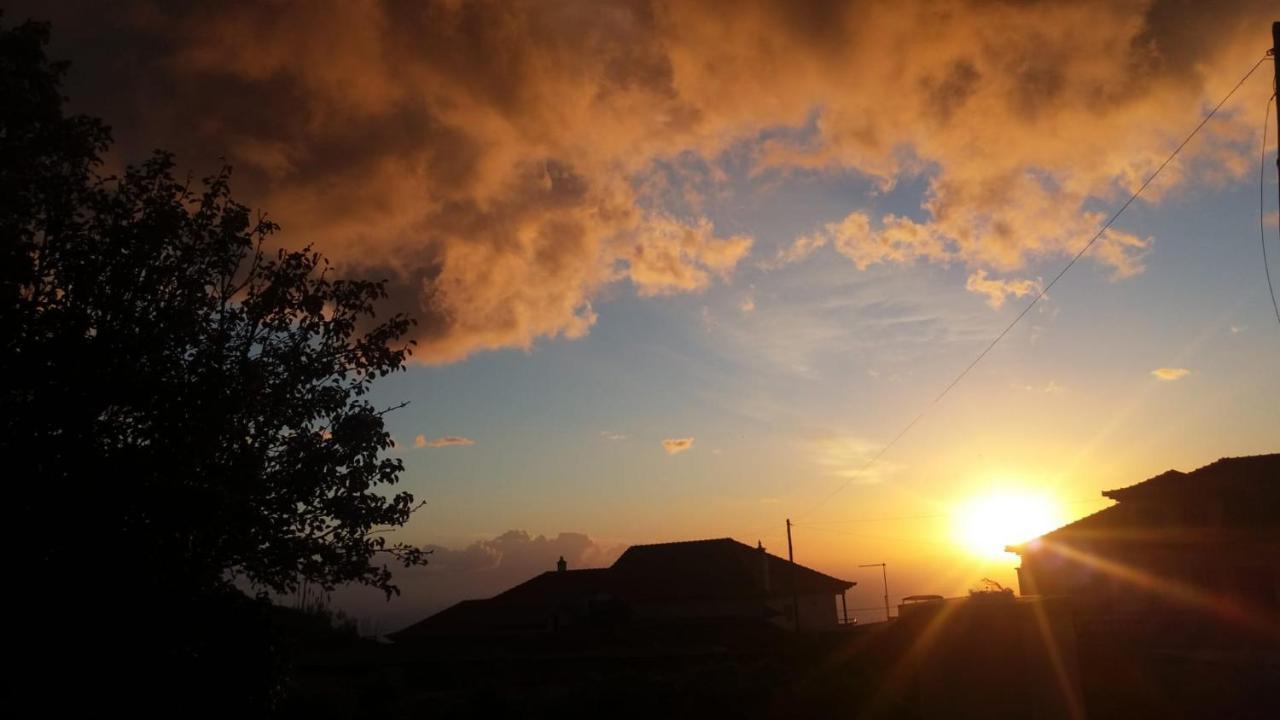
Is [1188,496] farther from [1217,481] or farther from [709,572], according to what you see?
[709,572]

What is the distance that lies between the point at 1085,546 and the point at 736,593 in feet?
65.9

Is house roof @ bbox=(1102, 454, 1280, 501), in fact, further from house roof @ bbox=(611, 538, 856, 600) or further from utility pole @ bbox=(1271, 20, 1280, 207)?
utility pole @ bbox=(1271, 20, 1280, 207)

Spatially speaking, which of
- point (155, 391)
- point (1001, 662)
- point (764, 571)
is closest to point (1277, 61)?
point (1001, 662)

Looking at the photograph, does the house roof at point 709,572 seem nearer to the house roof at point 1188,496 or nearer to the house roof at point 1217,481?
the house roof at point 1188,496

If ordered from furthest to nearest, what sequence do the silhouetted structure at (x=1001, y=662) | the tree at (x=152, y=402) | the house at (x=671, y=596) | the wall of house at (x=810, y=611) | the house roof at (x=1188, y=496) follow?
the wall of house at (x=810, y=611) < the house at (x=671, y=596) < the house roof at (x=1188, y=496) < the silhouetted structure at (x=1001, y=662) < the tree at (x=152, y=402)

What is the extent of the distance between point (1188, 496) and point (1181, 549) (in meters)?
2.96

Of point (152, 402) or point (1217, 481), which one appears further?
point (1217, 481)

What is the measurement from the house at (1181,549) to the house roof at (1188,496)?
0.04m

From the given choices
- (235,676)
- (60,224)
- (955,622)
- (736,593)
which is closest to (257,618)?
(235,676)

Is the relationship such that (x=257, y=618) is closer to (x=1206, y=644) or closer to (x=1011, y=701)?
(x=1011, y=701)

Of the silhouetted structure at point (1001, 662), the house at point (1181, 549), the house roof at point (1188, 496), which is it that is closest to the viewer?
the silhouetted structure at point (1001, 662)

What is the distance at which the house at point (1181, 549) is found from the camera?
31734 mm

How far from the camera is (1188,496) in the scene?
35.7 m

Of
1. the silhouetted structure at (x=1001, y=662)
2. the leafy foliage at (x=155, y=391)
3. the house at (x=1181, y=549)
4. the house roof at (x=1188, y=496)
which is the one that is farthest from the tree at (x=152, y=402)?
the house roof at (x=1188, y=496)
